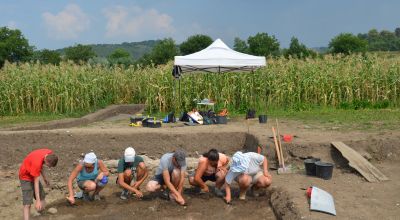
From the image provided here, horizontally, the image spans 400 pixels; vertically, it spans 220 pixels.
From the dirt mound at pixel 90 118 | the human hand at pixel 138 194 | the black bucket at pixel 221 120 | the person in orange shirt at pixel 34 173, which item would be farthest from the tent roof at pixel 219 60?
the person in orange shirt at pixel 34 173

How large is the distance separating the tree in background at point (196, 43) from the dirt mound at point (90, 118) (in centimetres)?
4242

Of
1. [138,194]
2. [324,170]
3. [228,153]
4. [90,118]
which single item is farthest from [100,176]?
[90,118]

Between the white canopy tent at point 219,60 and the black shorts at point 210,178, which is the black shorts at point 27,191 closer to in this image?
the black shorts at point 210,178

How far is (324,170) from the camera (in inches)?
289

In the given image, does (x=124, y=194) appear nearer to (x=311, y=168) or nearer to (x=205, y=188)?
(x=205, y=188)

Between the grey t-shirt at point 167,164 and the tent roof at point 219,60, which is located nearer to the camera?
the grey t-shirt at point 167,164

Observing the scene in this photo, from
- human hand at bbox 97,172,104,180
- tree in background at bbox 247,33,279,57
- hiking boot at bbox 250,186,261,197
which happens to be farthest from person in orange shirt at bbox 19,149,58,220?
tree in background at bbox 247,33,279,57

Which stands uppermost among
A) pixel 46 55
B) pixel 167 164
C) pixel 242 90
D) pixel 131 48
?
pixel 131 48

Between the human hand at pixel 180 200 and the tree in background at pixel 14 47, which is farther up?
the tree in background at pixel 14 47

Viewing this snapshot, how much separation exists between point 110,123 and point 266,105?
5649mm

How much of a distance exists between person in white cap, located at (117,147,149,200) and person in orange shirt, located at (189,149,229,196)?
33.6 inches

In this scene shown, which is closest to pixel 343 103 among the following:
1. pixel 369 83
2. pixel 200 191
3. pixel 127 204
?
pixel 369 83

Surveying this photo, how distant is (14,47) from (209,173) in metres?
44.6

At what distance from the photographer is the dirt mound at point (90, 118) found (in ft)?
40.3
